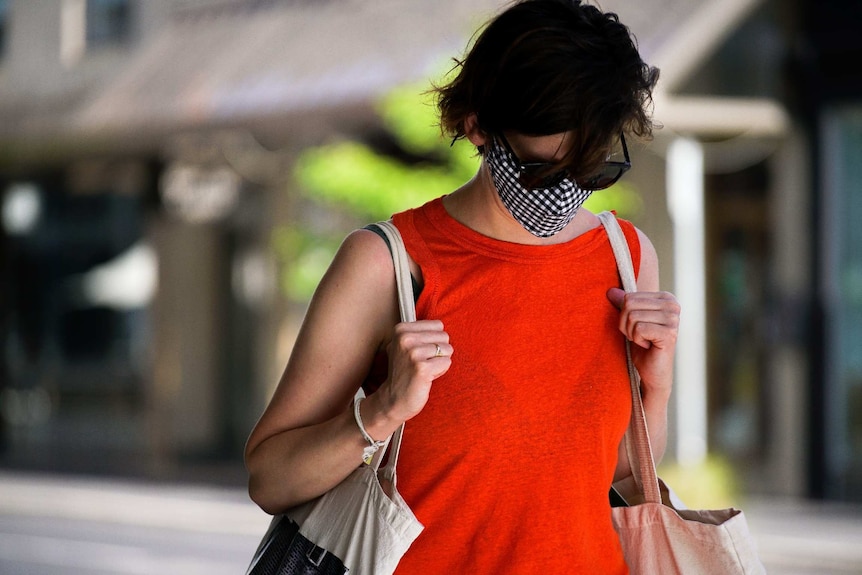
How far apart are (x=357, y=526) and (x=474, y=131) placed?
0.63 metres

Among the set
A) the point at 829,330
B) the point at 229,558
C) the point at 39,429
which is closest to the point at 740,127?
the point at 829,330

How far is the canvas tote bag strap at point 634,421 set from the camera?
2041mm

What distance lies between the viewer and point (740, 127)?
10.4 m

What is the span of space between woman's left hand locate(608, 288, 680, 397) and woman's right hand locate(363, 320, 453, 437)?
12.2 inches

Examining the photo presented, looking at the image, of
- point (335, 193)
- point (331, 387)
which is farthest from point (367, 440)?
point (335, 193)

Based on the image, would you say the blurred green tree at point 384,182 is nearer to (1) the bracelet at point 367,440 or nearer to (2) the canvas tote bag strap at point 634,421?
(2) the canvas tote bag strap at point 634,421

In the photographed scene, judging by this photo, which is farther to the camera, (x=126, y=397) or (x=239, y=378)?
(x=126, y=397)

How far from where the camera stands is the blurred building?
10.7 metres

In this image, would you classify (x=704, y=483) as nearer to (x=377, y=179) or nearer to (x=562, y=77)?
(x=377, y=179)

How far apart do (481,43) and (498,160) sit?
0.58 ft

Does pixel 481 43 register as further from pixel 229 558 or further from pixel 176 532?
pixel 176 532

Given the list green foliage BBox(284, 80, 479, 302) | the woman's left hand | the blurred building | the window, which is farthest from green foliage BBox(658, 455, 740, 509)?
the window

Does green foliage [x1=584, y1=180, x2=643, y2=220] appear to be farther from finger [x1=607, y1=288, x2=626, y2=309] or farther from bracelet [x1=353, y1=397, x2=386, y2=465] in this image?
bracelet [x1=353, y1=397, x2=386, y2=465]

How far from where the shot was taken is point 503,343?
1.94 m
